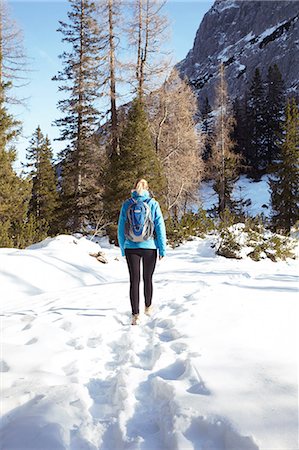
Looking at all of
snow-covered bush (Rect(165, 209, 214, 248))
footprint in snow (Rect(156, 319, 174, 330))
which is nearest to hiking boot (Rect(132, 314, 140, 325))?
footprint in snow (Rect(156, 319, 174, 330))

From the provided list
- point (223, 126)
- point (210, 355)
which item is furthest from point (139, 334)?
point (223, 126)

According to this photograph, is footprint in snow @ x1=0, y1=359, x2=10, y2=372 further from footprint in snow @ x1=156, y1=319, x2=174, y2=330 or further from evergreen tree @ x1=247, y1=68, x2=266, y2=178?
evergreen tree @ x1=247, y1=68, x2=266, y2=178

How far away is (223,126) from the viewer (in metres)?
Result: 24.2

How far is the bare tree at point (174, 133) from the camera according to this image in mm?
17406

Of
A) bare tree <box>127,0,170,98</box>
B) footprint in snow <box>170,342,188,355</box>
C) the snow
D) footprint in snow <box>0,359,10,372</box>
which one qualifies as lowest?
footprint in snow <box>170,342,188,355</box>

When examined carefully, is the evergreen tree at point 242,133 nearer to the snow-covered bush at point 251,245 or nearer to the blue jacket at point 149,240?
the snow-covered bush at point 251,245

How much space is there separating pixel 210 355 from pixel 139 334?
105 cm

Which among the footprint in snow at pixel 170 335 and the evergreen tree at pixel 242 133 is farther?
the evergreen tree at pixel 242 133

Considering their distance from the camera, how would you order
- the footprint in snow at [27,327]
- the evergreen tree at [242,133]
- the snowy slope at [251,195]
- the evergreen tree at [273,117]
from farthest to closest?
the evergreen tree at [242,133] → the evergreen tree at [273,117] → the snowy slope at [251,195] → the footprint in snow at [27,327]

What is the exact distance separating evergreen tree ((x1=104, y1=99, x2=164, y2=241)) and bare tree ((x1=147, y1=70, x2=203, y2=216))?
3866 mm

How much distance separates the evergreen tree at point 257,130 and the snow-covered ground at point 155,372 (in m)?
37.6

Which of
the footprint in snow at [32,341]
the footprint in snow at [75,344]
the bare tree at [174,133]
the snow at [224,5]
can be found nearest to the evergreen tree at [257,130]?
the bare tree at [174,133]

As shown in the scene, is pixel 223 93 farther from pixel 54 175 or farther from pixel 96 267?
pixel 96 267

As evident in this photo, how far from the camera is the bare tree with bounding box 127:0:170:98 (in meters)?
16.2
